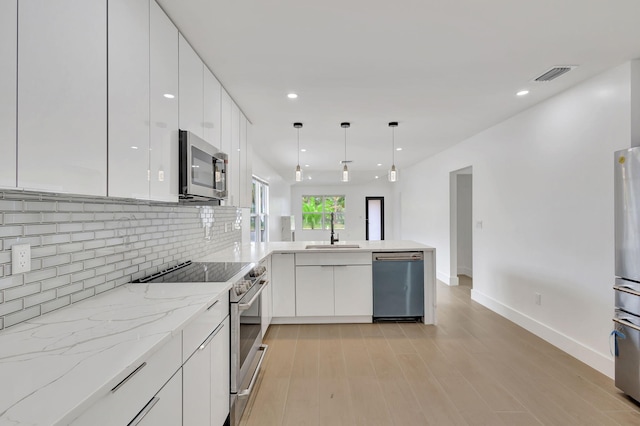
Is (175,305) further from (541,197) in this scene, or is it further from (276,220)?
(276,220)

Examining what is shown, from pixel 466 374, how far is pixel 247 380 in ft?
5.72

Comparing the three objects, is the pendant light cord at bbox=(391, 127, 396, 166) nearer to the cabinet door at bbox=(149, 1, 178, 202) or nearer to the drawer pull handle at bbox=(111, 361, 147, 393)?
the cabinet door at bbox=(149, 1, 178, 202)

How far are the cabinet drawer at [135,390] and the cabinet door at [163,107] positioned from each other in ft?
2.69

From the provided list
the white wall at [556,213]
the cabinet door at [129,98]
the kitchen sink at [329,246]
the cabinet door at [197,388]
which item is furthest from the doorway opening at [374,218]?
the cabinet door at [129,98]

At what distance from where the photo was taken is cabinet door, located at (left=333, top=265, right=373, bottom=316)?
3641 millimetres

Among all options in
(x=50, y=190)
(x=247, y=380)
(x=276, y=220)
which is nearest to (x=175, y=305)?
(x=50, y=190)

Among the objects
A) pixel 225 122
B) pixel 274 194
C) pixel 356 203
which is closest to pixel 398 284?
pixel 225 122

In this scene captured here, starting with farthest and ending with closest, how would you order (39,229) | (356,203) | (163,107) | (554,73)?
(356,203), (554,73), (163,107), (39,229)

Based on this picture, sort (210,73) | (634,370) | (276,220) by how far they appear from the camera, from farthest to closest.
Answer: (276,220) → (210,73) → (634,370)

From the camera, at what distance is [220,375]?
1720 mm

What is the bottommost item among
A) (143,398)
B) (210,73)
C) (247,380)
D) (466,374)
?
(466,374)

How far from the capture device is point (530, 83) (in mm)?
2779

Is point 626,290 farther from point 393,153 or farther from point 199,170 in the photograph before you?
point 393,153

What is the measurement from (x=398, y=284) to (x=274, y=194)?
16.7 ft
